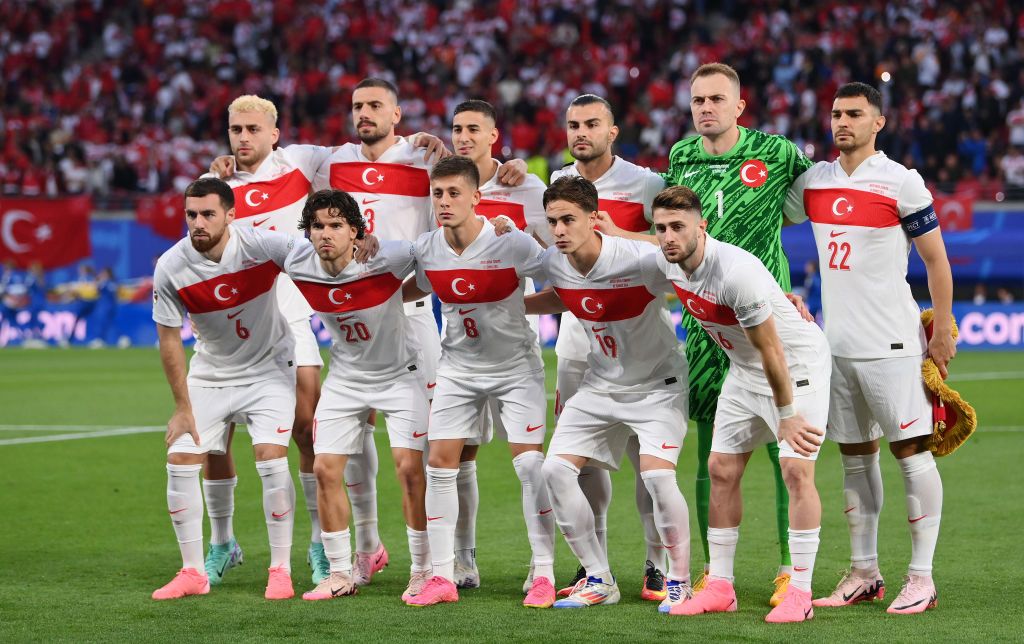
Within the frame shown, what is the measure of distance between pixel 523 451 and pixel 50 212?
1915cm

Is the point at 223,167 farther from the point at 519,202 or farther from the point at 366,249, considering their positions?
the point at 519,202

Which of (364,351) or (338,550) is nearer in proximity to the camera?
(338,550)

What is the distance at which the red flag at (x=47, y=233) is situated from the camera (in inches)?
922

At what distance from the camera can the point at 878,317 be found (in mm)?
6098

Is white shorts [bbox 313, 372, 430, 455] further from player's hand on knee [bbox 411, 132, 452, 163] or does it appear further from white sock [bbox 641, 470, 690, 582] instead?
player's hand on knee [bbox 411, 132, 452, 163]

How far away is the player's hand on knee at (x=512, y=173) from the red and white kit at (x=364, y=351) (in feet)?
2.63

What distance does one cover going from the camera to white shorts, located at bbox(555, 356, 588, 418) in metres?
6.83

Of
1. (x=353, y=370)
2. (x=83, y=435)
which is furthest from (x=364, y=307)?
(x=83, y=435)

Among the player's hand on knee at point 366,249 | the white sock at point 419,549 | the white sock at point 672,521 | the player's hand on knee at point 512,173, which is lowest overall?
the white sock at point 419,549

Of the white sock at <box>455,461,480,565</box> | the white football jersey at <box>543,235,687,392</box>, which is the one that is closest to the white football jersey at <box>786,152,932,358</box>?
the white football jersey at <box>543,235,687,392</box>

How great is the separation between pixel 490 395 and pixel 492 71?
22216 mm

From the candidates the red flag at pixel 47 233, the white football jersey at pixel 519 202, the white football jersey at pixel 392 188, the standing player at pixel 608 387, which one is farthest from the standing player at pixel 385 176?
the red flag at pixel 47 233

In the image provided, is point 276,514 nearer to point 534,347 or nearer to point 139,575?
point 139,575

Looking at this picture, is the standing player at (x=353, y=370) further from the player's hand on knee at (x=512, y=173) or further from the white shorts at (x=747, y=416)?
the white shorts at (x=747, y=416)
